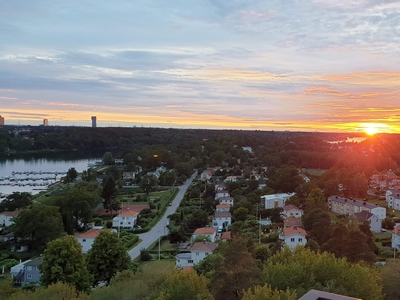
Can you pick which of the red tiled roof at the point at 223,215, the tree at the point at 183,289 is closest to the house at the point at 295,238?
the red tiled roof at the point at 223,215

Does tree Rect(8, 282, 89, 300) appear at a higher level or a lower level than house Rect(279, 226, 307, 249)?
higher

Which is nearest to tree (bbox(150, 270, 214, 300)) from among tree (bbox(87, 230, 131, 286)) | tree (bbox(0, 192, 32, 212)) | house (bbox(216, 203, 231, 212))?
tree (bbox(87, 230, 131, 286))

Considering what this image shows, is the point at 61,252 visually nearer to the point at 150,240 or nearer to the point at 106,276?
the point at 106,276

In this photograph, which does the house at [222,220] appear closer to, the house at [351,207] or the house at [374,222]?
the house at [374,222]

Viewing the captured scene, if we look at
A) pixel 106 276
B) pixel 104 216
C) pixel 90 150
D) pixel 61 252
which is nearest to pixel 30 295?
pixel 61 252

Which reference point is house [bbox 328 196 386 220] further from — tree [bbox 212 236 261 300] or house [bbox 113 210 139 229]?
tree [bbox 212 236 261 300]

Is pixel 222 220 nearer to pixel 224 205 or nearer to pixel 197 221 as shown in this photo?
pixel 197 221

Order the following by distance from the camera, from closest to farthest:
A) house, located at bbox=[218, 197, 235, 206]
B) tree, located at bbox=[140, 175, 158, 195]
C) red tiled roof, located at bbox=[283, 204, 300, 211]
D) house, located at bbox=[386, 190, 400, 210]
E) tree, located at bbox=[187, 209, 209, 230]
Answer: tree, located at bbox=[187, 209, 209, 230] → red tiled roof, located at bbox=[283, 204, 300, 211] → house, located at bbox=[386, 190, 400, 210] → house, located at bbox=[218, 197, 235, 206] → tree, located at bbox=[140, 175, 158, 195]
